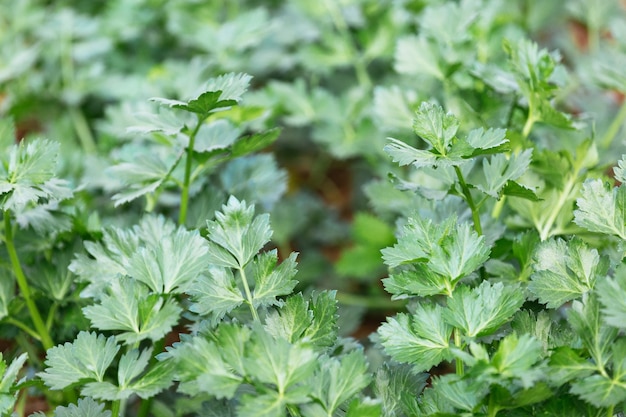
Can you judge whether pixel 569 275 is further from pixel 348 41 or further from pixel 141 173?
pixel 348 41

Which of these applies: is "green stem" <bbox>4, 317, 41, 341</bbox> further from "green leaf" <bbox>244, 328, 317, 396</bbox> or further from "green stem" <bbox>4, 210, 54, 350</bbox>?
"green leaf" <bbox>244, 328, 317, 396</bbox>

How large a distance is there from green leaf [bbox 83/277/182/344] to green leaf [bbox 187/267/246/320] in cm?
3

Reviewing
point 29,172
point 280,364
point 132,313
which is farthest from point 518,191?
point 29,172

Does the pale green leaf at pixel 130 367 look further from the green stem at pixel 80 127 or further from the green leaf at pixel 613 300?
the green stem at pixel 80 127

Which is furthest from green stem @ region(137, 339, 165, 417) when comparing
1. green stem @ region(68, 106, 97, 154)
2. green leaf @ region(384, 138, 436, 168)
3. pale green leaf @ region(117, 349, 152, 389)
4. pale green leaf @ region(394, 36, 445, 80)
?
green stem @ region(68, 106, 97, 154)

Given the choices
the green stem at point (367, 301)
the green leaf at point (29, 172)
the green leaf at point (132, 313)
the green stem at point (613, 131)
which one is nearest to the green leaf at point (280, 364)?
the green leaf at point (132, 313)

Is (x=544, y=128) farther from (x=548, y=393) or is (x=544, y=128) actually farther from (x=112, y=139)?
(x=112, y=139)

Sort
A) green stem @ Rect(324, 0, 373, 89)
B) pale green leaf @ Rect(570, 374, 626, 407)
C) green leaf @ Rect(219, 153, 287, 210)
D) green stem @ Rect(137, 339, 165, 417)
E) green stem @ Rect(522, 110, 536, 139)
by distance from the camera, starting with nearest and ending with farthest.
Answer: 1. pale green leaf @ Rect(570, 374, 626, 407)
2. green stem @ Rect(137, 339, 165, 417)
3. green stem @ Rect(522, 110, 536, 139)
4. green leaf @ Rect(219, 153, 287, 210)
5. green stem @ Rect(324, 0, 373, 89)

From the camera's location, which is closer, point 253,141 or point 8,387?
point 8,387

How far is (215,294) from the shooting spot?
79 cm

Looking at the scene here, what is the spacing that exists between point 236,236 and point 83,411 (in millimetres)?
260

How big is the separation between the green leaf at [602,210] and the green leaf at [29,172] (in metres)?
0.63

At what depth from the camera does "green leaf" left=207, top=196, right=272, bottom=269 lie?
2.67 feet

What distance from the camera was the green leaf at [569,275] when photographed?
2.51 ft
